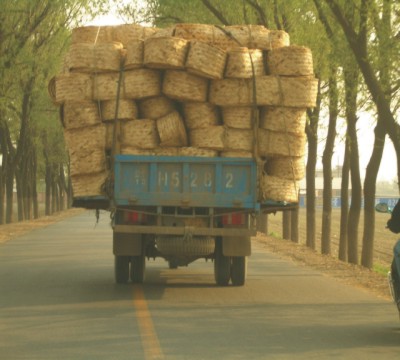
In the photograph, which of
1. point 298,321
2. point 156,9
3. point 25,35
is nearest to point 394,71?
point 298,321

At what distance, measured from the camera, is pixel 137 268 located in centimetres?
1686

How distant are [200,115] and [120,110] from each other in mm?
1102

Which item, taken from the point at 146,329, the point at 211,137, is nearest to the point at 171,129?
the point at 211,137

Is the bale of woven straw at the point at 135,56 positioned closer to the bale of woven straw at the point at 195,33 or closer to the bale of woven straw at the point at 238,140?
the bale of woven straw at the point at 195,33

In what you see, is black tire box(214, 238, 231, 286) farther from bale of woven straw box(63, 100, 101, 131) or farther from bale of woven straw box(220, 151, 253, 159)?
bale of woven straw box(63, 100, 101, 131)

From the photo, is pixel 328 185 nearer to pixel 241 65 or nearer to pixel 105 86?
pixel 241 65

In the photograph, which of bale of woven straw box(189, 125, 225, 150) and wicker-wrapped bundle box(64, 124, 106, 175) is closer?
bale of woven straw box(189, 125, 225, 150)

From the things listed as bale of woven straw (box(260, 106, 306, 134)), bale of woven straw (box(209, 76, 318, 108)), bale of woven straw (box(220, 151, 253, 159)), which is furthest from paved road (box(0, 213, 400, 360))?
bale of woven straw (box(209, 76, 318, 108))

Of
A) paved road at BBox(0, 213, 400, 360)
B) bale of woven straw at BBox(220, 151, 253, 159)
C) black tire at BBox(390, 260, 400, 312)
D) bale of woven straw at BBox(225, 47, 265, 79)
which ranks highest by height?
bale of woven straw at BBox(225, 47, 265, 79)

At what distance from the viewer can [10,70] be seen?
36438 millimetres

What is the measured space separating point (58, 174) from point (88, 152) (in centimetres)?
6579

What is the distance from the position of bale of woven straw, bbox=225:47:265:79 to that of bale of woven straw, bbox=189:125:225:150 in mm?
755

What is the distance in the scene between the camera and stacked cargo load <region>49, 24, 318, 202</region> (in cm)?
1520

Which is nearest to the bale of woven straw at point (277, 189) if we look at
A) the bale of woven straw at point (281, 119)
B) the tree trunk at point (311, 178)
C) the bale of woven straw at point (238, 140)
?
the bale of woven straw at point (238, 140)
